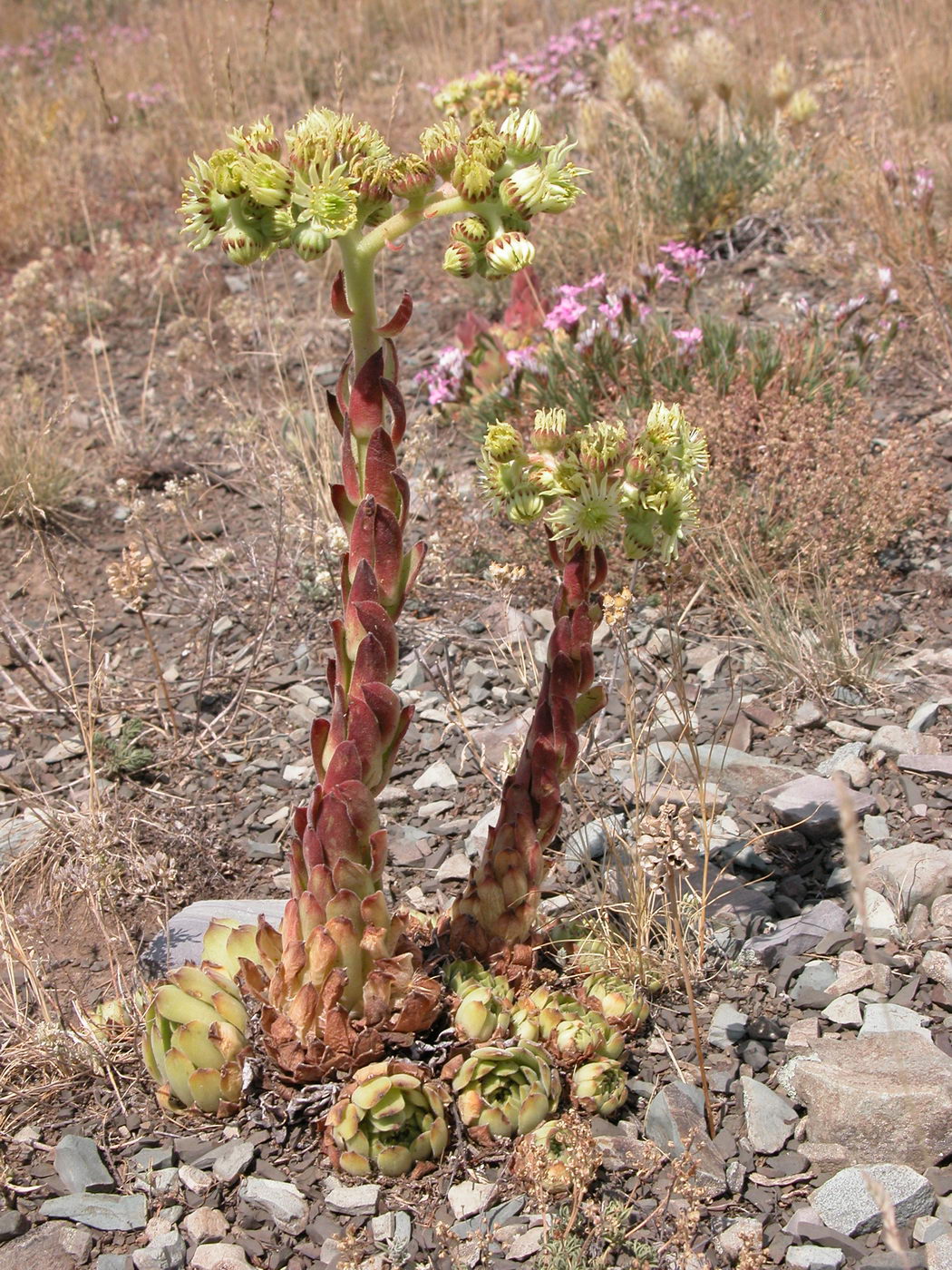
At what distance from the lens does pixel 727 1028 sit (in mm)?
2332

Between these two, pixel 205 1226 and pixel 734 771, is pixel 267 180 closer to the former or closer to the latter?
pixel 205 1226

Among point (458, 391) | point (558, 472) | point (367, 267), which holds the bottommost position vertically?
point (458, 391)

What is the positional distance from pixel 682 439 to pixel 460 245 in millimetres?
551

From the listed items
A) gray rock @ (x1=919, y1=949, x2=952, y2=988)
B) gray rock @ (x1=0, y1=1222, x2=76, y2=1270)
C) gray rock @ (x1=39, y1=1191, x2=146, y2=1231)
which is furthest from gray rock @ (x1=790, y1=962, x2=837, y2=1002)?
gray rock @ (x1=0, y1=1222, x2=76, y2=1270)

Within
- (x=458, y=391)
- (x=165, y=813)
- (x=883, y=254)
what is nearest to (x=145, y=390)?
(x=458, y=391)

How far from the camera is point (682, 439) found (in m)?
2.10

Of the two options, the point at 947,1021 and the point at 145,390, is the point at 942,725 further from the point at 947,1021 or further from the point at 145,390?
the point at 145,390

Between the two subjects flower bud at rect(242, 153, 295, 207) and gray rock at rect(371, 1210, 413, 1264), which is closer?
flower bud at rect(242, 153, 295, 207)

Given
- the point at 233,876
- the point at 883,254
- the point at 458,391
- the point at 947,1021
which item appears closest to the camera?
the point at 947,1021

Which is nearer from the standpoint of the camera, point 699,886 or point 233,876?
point 699,886

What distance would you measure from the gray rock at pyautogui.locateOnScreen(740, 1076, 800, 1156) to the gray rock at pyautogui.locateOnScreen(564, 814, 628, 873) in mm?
652

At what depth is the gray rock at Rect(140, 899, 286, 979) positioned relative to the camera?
2.60 metres

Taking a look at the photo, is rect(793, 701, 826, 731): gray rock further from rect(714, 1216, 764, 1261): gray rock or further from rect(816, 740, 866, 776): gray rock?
rect(714, 1216, 764, 1261): gray rock

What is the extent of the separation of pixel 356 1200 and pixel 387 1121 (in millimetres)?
157
